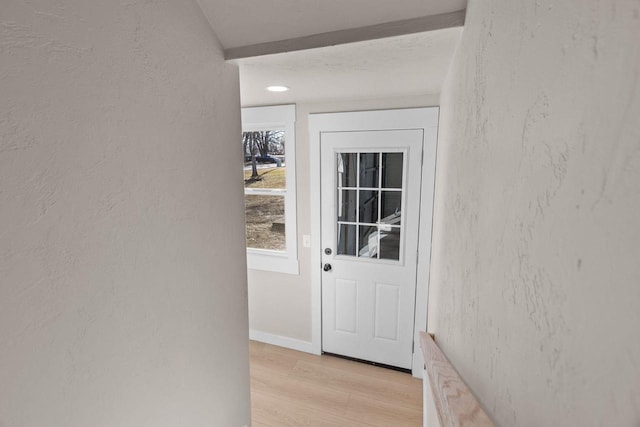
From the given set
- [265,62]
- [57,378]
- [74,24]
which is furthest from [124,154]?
[265,62]

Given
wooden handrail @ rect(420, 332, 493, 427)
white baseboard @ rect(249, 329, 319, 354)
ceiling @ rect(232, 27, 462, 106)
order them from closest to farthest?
wooden handrail @ rect(420, 332, 493, 427), ceiling @ rect(232, 27, 462, 106), white baseboard @ rect(249, 329, 319, 354)

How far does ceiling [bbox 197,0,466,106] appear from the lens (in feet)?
2.90

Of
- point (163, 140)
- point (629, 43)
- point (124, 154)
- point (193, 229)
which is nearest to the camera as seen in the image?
point (629, 43)

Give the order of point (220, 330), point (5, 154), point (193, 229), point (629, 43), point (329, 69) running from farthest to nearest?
point (329, 69), point (220, 330), point (193, 229), point (5, 154), point (629, 43)

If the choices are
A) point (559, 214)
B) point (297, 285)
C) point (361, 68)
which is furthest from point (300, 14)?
point (297, 285)

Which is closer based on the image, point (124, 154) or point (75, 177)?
point (75, 177)

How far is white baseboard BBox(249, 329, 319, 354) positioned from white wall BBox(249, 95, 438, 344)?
26 millimetres

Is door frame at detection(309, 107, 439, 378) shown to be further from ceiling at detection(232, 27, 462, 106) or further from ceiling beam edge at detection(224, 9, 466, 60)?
ceiling beam edge at detection(224, 9, 466, 60)

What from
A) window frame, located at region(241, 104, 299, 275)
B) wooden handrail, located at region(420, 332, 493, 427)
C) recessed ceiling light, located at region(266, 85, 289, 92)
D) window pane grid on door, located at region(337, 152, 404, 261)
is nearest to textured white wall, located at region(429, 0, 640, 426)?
wooden handrail, located at region(420, 332, 493, 427)

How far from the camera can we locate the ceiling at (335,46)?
88cm

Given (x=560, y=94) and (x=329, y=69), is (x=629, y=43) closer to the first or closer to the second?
(x=560, y=94)

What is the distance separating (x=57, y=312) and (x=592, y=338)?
81 cm

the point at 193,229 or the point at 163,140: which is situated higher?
the point at 163,140

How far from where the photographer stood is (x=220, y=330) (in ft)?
3.53
